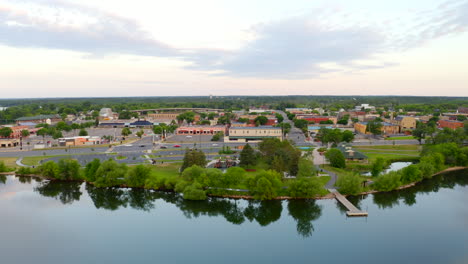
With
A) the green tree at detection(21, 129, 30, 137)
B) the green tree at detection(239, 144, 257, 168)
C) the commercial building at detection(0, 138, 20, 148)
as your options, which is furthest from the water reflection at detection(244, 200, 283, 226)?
the green tree at detection(21, 129, 30, 137)

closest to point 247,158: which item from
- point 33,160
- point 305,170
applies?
point 305,170

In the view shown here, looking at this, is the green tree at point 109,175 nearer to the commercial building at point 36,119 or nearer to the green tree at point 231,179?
the green tree at point 231,179

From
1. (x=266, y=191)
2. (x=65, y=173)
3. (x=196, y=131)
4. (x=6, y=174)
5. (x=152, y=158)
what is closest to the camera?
(x=266, y=191)

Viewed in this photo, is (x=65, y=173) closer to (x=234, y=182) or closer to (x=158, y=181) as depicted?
(x=158, y=181)

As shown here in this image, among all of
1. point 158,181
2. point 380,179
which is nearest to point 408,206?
point 380,179

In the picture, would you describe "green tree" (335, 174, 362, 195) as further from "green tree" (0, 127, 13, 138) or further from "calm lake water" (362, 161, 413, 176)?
"green tree" (0, 127, 13, 138)

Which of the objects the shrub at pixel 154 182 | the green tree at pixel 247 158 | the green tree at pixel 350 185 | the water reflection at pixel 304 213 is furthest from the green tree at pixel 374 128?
the shrub at pixel 154 182
